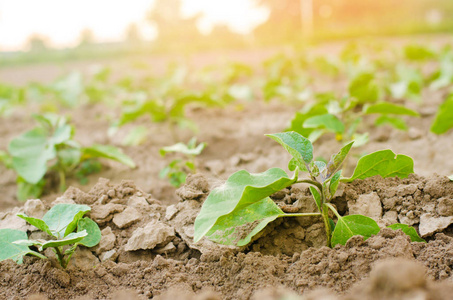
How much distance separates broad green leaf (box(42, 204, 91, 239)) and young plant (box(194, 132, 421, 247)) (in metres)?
0.42

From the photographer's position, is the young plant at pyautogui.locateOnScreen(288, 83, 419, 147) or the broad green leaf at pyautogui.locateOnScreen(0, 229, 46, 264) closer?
the broad green leaf at pyautogui.locateOnScreen(0, 229, 46, 264)

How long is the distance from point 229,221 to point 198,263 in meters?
0.20

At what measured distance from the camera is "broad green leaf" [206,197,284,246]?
1.19 m

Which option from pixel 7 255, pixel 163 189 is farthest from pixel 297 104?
pixel 7 255

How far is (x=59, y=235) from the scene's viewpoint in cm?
126

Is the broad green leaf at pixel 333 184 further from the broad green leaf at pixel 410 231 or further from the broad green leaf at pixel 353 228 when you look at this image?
the broad green leaf at pixel 410 231

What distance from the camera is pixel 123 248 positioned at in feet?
4.47

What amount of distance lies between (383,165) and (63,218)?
1.07 metres

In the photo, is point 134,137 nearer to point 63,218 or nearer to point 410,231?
point 63,218

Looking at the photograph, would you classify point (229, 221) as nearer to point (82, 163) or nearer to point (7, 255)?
point (7, 255)

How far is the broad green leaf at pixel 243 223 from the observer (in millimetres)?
1191

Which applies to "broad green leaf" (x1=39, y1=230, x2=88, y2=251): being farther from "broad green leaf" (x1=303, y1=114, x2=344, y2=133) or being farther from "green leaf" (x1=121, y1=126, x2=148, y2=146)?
"green leaf" (x1=121, y1=126, x2=148, y2=146)

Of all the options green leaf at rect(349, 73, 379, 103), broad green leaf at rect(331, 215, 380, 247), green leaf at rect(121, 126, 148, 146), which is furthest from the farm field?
green leaf at rect(349, 73, 379, 103)

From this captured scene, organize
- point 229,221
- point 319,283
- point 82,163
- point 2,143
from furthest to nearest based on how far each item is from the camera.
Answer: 1. point 2,143
2. point 82,163
3. point 229,221
4. point 319,283
